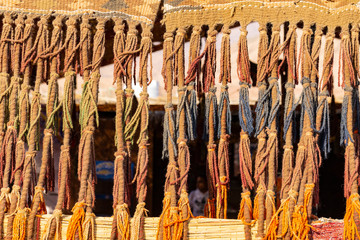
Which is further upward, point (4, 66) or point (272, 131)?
point (4, 66)

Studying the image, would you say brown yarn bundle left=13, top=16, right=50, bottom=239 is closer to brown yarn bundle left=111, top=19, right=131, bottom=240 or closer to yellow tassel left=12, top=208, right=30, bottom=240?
yellow tassel left=12, top=208, right=30, bottom=240

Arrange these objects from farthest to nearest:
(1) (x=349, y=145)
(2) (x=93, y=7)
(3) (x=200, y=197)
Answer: (3) (x=200, y=197) < (2) (x=93, y=7) < (1) (x=349, y=145)

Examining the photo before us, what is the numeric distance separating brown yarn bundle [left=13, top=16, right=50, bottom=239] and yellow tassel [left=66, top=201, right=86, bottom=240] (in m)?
0.22

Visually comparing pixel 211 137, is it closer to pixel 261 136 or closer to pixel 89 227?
pixel 261 136

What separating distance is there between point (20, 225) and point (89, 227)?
1.07ft

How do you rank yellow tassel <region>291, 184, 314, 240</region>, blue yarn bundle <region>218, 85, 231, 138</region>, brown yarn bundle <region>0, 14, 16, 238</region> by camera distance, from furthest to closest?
blue yarn bundle <region>218, 85, 231, 138</region>, brown yarn bundle <region>0, 14, 16, 238</region>, yellow tassel <region>291, 184, 314, 240</region>

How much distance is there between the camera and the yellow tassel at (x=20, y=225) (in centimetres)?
189

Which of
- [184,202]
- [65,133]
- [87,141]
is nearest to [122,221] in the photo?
[184,202]

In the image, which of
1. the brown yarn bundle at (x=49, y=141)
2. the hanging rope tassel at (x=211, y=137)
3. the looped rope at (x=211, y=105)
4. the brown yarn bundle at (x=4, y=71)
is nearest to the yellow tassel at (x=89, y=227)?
the brown yarn bundle at (x=49, y=141)

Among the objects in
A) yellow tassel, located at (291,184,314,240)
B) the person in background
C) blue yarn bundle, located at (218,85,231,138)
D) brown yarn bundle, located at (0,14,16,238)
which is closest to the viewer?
yellow tassel, located at (291,184,314,240)

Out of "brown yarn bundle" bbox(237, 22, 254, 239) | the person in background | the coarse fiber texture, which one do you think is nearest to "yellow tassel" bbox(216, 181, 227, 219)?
"brown yarn bundle" bbox(237, 22, 254, 239)

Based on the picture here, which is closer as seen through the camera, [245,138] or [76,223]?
[76,223]

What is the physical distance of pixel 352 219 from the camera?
187 centimetres

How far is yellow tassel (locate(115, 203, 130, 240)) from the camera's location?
6.16 feet
